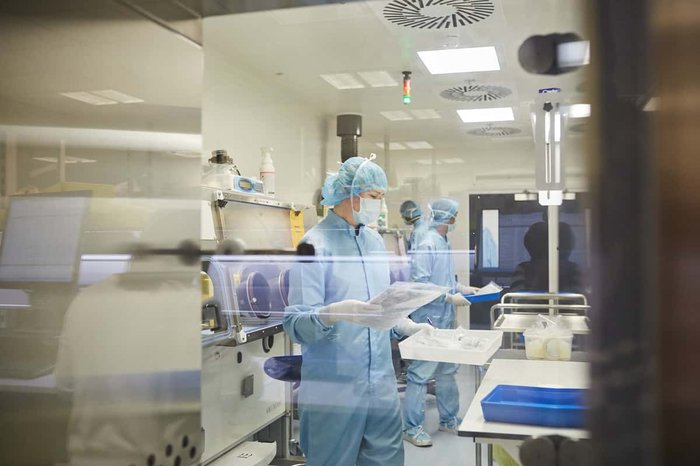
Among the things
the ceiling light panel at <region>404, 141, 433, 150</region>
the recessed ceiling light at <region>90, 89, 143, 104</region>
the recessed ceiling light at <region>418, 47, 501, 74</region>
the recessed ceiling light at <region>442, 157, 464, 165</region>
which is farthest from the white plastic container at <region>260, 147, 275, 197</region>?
the recessed ceiling light at <region>90, 89, 143, 104</region>

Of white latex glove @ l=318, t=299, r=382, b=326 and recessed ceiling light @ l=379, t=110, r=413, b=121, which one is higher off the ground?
recessed ceiling light @ l=379, t=110, r=413, b=121

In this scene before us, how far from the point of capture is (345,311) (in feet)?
4.93

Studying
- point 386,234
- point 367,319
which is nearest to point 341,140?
point 386,234

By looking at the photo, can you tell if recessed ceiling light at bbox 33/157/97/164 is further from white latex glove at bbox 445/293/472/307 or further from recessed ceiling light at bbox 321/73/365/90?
white latex glove at bbox 445/293/472/307

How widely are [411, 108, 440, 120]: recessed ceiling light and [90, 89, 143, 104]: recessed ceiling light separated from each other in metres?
0.95

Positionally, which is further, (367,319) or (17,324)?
(367,319)

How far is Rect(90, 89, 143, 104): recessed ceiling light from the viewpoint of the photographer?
71 centimetres

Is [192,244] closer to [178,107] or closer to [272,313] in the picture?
[178,107]

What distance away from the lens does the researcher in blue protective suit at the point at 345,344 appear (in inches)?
59.5

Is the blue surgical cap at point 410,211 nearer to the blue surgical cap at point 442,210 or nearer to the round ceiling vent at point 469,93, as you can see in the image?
the blue surgical cap at point 442,210

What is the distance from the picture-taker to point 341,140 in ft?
5.70

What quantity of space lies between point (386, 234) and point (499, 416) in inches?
41.6

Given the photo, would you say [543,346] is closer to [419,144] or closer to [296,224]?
[419,144]

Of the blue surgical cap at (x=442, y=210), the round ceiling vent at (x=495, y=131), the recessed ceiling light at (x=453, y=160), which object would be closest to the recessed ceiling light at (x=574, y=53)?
the round ceiling vent at (x=495, y=131)
